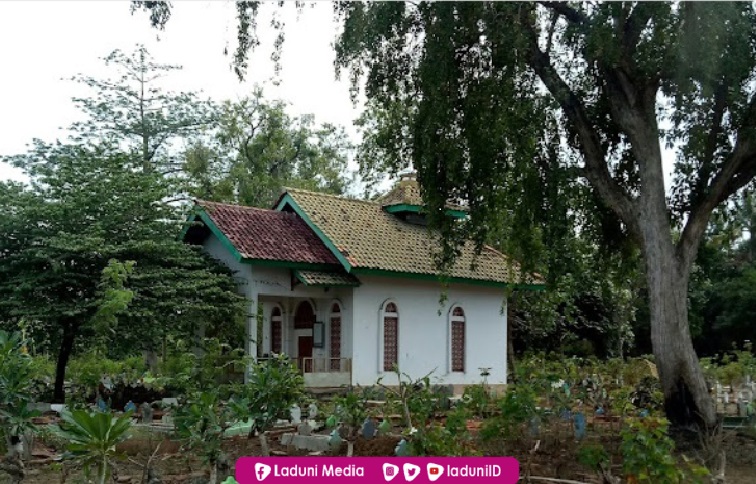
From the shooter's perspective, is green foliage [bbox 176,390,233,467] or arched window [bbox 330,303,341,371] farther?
arched window [bbox 330,303,341,371]

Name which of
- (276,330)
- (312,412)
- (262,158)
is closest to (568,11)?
(312,412)

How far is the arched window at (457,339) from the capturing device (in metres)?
24.8

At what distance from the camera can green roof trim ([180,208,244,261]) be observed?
20.5 metres

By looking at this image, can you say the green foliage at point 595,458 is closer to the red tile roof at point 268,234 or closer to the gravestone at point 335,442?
the gravestone at point 335,442

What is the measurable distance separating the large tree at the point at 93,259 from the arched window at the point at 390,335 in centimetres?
477

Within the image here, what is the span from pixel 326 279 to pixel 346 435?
421 inches

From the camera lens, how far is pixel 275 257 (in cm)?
2105

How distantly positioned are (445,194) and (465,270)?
35.4 ft

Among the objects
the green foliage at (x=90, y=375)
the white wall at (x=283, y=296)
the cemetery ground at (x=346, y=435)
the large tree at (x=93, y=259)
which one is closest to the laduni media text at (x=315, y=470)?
the cemetery ground at (x=346, y=435)

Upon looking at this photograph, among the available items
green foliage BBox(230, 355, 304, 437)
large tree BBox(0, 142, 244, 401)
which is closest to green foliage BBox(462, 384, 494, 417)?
green foliage BBox(230, 355, 304, 437)

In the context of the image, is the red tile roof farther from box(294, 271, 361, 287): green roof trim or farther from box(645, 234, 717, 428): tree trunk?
box(645, 234, 717, 428): tree trunk

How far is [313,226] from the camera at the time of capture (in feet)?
75.3

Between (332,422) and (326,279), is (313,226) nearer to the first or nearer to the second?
(326,279)

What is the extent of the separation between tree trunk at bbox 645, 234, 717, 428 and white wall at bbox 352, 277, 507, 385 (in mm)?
8833
